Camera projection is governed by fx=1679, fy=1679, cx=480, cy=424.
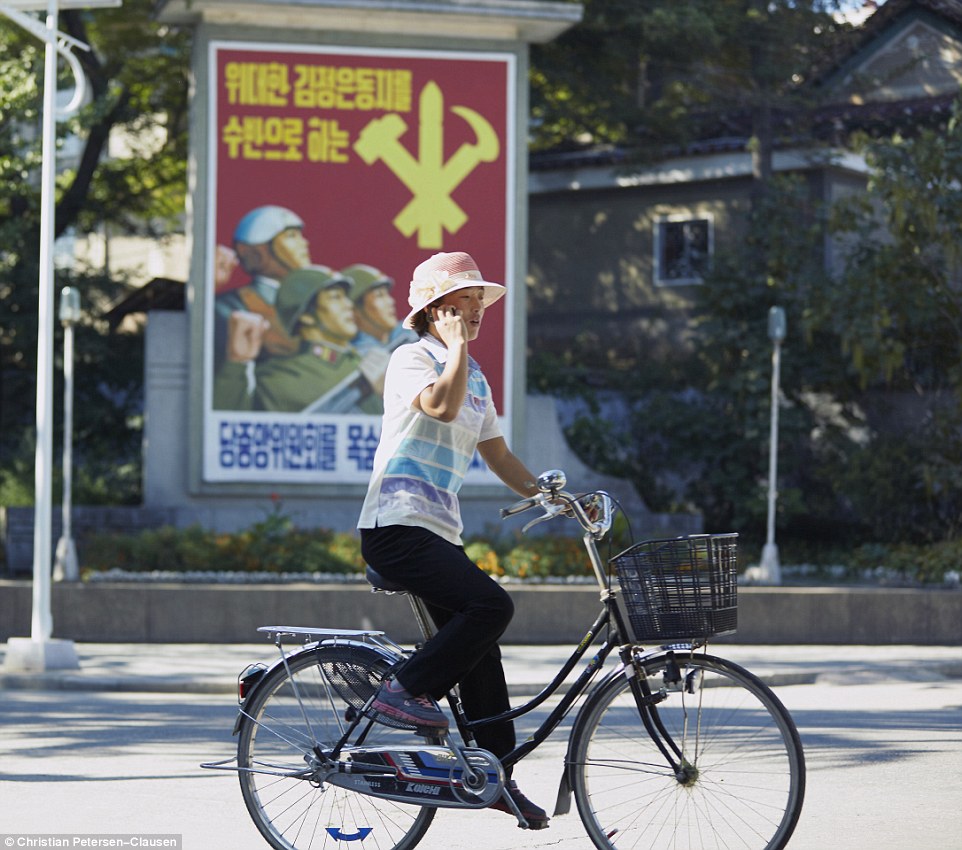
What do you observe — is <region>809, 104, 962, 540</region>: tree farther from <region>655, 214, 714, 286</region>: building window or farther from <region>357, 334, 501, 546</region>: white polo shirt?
<region>357, 334, 501, 546</region>: white polo shirt

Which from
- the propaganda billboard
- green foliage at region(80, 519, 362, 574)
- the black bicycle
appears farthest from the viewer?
the propaganda billboard

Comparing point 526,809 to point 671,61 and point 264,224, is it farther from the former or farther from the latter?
point 671,61

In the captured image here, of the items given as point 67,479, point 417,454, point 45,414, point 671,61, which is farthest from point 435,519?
point 671,61

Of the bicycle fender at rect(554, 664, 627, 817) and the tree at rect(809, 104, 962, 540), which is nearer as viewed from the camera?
the bicycle fender at rect(554, 664, 627, 817)

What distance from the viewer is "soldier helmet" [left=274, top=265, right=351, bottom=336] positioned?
19.3 m

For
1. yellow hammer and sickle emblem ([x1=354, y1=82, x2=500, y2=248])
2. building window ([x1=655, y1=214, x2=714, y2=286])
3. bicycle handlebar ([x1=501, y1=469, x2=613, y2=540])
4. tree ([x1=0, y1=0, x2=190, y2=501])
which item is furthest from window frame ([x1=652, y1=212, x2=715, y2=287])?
bicycle handlebar ([x1=501, y1=469, x2=613, y2=540])

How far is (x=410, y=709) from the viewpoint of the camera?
18.5 feet

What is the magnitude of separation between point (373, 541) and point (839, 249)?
22.9m

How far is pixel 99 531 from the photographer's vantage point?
18938mm

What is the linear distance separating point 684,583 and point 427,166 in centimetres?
1505

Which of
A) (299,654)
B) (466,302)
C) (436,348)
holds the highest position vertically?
(466,302)

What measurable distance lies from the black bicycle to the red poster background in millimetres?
13788

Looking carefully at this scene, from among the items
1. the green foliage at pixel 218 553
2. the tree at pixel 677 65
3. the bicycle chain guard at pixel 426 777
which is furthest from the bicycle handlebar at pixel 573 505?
the tree at pixel 677 65

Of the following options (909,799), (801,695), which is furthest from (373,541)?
(801,695)
